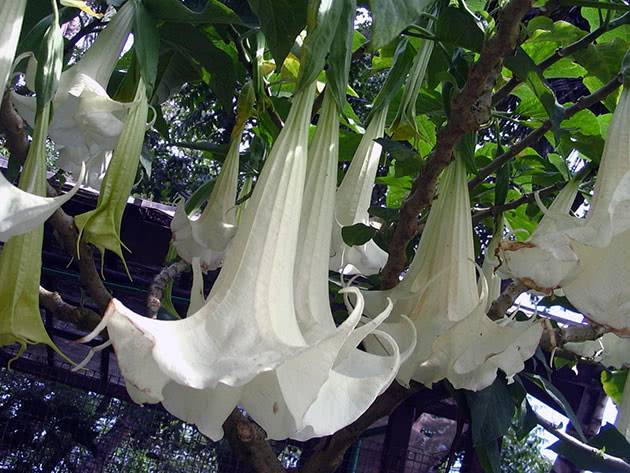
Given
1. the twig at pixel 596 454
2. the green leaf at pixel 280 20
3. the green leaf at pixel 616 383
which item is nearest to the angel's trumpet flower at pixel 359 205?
the green leaf at pixel 280 20

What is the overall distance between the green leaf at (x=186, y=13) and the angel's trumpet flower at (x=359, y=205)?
0.67 ft

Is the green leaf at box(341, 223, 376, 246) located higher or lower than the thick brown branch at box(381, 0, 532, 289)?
lower

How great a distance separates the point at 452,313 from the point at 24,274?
0.37 meters

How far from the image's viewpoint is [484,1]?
902 millimetres

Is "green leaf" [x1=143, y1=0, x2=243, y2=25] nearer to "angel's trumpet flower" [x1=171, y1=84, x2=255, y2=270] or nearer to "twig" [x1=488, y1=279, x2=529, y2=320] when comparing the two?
"angel's trumpet flower" [x1=171, y1=84, x2=255, y2=270]

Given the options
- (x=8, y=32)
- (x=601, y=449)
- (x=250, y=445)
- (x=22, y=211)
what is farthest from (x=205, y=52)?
(x=601, y=449)

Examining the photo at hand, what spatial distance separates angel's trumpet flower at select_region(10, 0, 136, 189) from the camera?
1.86 ft

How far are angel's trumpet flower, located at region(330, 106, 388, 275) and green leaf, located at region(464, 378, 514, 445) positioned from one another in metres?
0.24

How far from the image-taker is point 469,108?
0.63 metres

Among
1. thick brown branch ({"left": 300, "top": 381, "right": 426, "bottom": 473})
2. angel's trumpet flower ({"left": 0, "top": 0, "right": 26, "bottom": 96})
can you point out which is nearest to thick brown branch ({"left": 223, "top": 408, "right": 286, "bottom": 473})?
thick brown branch ({"left": 300, "top": 381, "right": 426, "bottom": 473})

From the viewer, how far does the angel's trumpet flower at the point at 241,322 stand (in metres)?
0.37

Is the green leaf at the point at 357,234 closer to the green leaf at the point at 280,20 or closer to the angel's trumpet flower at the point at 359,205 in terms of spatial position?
the angel's trumpet flower at the point at 359,205

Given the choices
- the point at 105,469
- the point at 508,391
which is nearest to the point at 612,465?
the point at 508,391

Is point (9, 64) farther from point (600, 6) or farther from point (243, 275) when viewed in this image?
point (600, 6)
